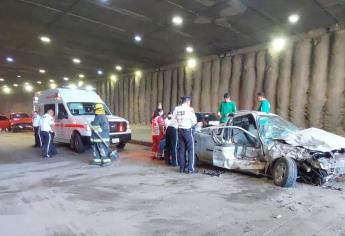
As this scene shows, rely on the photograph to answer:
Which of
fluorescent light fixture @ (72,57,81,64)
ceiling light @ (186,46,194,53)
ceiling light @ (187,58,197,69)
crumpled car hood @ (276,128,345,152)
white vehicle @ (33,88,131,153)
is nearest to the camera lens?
crumpled car hood @ (276,128,345,152)

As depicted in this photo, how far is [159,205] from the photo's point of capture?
5.16m

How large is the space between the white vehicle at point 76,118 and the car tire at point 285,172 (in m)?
6.64

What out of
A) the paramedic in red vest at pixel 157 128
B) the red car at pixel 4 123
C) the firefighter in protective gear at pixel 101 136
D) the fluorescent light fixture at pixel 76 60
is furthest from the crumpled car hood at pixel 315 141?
the red car at pixel 4 123

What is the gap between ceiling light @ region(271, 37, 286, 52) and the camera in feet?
43.5

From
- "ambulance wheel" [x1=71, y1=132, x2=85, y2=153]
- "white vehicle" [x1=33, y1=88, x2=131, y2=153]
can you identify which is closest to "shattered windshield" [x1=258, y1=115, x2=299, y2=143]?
"white vehicle" [x1=33, y1=88, x2=131, y2=153]

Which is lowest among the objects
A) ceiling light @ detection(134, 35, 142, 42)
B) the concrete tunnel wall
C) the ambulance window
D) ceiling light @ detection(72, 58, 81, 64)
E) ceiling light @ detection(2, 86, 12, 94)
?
the ambulance window

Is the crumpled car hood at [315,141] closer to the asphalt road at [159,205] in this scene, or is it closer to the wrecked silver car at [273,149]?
the wrecked silver car at [273,149]

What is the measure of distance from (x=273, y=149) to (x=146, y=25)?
300 inches

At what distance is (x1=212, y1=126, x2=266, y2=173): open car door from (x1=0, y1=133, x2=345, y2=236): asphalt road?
1.04 feet

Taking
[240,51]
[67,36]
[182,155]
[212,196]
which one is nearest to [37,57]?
[67,36]

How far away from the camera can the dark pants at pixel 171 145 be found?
8672 millimetres

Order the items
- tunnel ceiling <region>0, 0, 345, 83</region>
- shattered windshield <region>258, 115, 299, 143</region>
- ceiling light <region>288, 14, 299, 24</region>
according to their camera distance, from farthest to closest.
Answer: ceiling light <region>288, 14, 299, 24</region>
tunnel ceiling <region>0, 0, 345, 83</region>
shattered windshield <region>258, 115, 299, 143</region>

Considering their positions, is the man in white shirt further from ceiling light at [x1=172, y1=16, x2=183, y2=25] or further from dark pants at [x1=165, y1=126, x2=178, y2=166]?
ceiling light at [x1=172, y1=16, x2=183, y2=25]

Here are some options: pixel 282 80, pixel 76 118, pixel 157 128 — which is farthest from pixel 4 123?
pixel 282 80
